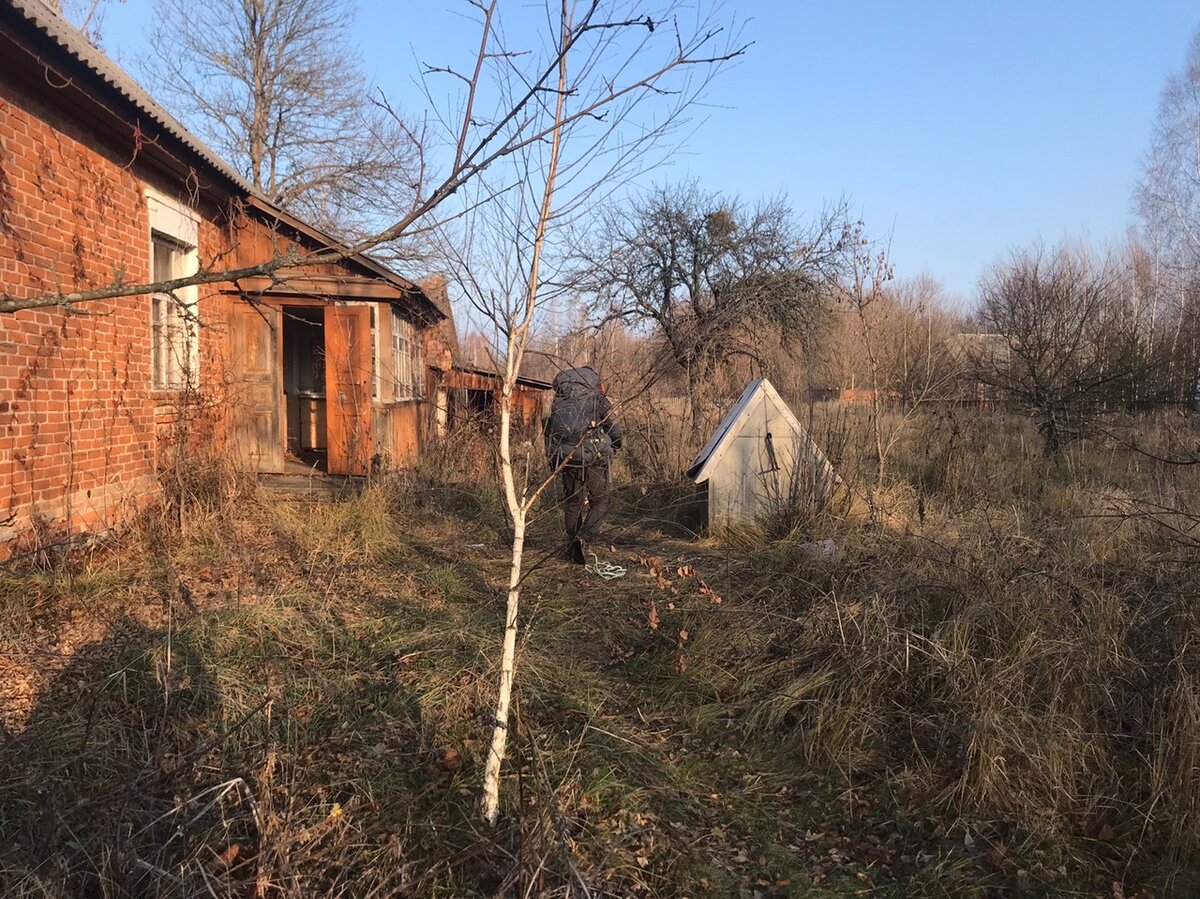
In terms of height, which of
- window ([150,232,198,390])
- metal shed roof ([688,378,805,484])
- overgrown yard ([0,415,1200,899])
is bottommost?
overgrown yard ([0,415,1200,899])

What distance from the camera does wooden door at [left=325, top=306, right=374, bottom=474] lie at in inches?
352

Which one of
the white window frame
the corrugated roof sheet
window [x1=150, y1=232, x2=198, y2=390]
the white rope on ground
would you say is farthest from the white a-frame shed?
the corrugated roof sheet

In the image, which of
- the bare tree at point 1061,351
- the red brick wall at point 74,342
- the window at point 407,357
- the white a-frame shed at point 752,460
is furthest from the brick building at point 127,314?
the bare tree at point 1061,351

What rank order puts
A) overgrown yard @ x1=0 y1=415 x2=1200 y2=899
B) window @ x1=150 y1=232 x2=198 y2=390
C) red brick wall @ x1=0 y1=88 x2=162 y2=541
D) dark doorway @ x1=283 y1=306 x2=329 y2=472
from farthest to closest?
1. dark doorway @ x1=283 y1=306 x2=329 y2=472
2. window @ x1=150 y1=232 x2=198 y2=390
3. red brick wall @ x1=0 y1=88 x2=162 y2=541
4. overgrown yard @ x1=0 y1=415 x2=1200 y2=899

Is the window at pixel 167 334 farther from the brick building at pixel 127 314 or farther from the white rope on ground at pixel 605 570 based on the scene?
the white rope on ground at pixel 605 570

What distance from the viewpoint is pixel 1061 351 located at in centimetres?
1252

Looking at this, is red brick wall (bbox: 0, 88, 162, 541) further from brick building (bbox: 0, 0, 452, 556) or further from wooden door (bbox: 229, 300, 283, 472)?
wooden door (bbox: 229, 300, 283, 472)

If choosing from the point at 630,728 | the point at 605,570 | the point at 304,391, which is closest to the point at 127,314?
the point at 605,570

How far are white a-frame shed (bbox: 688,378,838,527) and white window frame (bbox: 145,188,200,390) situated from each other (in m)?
5.31

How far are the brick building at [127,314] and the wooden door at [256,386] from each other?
17 mm

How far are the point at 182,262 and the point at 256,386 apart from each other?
1.64 meters

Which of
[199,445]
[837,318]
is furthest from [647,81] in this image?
[837,318]

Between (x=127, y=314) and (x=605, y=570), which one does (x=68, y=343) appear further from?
(x=605, y=570)

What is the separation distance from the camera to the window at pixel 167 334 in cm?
757
